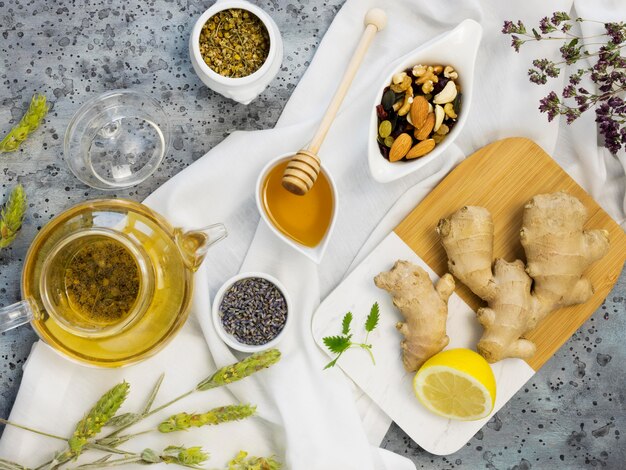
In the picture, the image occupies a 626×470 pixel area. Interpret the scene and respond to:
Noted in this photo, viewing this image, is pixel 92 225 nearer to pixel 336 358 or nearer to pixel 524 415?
pixel 336 358

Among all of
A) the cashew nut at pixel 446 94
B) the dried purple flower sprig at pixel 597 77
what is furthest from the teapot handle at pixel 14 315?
the dried purple flower sprig at pixel 597 77

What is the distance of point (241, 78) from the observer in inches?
62.3

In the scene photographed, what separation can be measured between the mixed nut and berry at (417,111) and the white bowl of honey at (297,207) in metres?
0.16

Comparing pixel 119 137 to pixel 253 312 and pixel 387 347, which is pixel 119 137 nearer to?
pixel 253 312

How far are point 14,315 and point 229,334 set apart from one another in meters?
0.46

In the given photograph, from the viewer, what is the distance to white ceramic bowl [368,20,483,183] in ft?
5.15

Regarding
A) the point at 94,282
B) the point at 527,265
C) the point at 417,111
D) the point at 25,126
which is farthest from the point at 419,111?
the point at 25,126

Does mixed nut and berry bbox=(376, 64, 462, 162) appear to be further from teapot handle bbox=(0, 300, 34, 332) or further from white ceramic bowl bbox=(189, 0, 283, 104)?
teapot handle bbox=(0, 300, 34, 332)

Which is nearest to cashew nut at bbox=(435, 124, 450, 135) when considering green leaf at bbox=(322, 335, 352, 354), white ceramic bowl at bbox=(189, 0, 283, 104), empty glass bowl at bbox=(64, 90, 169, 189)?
white ceramic bowl at bbox=(189, 0, 283, 104)

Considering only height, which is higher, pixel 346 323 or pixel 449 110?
pixel 449 110

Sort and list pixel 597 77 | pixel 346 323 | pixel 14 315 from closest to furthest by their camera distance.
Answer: pixel 14 315 < pixel 597 77 < pixel 346 323

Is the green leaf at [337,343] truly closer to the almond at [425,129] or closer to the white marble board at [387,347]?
the white marble board at [387,347]

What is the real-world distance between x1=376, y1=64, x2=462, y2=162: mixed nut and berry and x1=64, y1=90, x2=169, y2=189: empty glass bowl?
52 cm

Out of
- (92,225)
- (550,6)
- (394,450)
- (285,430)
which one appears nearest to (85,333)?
(92,225)
